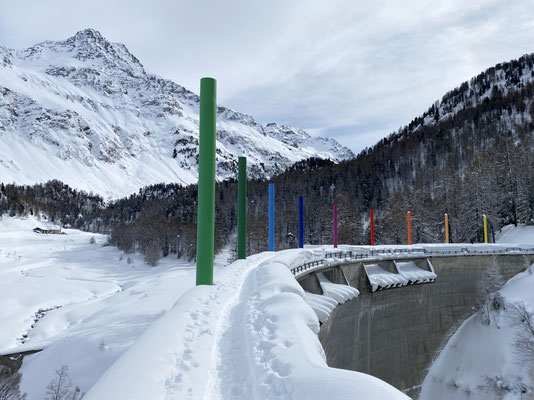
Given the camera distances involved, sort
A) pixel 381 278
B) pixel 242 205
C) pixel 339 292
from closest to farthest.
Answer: pixel 339 292
pixel 242 205
pixel 381 278

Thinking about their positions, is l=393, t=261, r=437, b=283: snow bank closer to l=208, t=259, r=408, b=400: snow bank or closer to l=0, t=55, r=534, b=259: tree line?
l=208, t=259, r=408, b=400: snow bank

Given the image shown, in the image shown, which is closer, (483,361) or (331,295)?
(331,295)

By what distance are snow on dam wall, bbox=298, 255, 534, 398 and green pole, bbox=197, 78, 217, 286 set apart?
19.2 feet

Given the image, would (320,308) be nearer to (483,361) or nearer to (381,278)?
(381,278)

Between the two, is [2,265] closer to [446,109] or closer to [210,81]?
[210,81]

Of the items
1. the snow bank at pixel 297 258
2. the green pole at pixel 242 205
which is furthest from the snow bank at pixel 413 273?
the green pole at pixel 242 205

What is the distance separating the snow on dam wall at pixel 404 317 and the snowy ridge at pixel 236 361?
286 inches

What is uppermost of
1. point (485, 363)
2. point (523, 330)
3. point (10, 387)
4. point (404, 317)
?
point (404, 317)

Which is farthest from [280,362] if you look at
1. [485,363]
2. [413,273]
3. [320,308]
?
[413,273]

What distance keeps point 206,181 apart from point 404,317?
2360cm

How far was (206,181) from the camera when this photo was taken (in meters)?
13.8

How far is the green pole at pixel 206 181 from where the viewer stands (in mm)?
13906

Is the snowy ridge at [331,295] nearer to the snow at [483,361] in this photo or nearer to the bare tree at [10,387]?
the snow at [483,361]

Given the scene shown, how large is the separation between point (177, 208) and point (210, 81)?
122 meters
